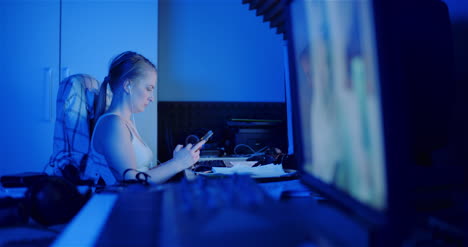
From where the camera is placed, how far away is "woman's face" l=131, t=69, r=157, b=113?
5.85 feet

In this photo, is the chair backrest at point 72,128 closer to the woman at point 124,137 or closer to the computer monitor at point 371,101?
the woman at point 124,137

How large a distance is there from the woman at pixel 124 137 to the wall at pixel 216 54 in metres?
1.17

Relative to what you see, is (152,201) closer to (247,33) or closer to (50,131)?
(50,131)

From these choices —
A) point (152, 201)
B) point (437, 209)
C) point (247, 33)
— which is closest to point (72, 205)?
point (152, 201)

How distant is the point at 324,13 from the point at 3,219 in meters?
0.64

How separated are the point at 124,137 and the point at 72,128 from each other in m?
0.33

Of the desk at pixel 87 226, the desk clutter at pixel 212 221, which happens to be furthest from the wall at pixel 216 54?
the desk clutter at pixel 212 221

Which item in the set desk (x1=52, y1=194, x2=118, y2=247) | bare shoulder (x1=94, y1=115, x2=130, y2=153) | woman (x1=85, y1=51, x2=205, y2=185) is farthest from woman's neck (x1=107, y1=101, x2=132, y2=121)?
desk (x1=52, y1=194, x2=118, y2=247)

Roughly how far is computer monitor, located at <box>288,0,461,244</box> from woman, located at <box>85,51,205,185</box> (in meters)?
0.93

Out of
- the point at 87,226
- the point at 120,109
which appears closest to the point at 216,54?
the point at 120,109

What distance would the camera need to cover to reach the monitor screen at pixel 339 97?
0.36m

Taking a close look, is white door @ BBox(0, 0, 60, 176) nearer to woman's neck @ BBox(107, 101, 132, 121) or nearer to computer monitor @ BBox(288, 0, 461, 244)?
woman's neck @ BBox(107, 101, 132, 121)

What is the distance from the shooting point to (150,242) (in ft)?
1.48

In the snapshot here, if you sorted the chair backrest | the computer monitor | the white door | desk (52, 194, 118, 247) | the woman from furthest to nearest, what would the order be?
the white door < the chair backrest < the woman < desk (52, 194, 118, 247) < the computer monitor
